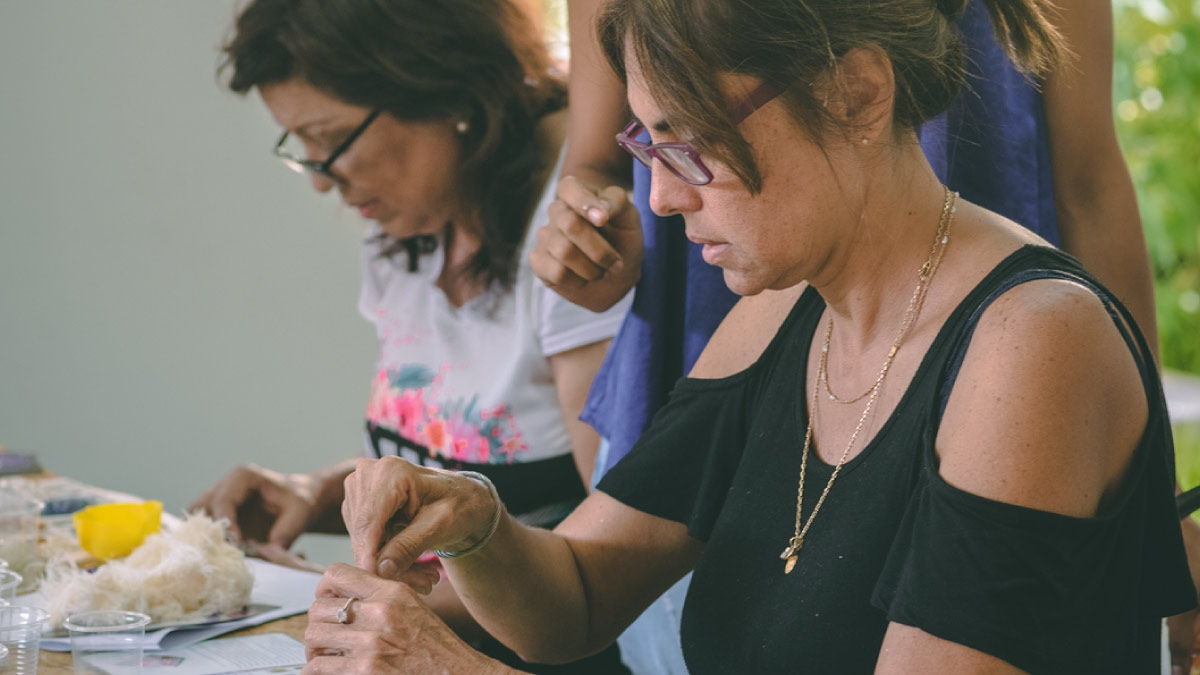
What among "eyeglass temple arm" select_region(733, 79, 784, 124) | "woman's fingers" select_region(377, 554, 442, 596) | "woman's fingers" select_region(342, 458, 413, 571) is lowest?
"woman's fingers" select_region(377, 554, 442, 596)

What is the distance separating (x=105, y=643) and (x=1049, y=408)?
1124 mm

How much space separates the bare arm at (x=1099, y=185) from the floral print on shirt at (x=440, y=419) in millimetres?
1019

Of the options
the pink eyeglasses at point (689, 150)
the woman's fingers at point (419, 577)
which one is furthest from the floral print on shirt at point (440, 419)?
the pink eyeglasses at point (689, 150)

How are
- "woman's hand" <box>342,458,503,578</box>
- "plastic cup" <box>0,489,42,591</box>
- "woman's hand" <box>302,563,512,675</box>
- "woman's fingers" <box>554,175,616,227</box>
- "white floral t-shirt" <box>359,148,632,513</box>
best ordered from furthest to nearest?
1. "white floral t-shirt" <box>359,148,632,513</box>
2. "plastic cup" <box>0,489,42,591</box>
3. "woman's fingers" <box>554,175,616,227</box>
4. "woman's hand" <box>342,458,503,578</box>
5. "woman's hand" <box>302,563,512,675</box>

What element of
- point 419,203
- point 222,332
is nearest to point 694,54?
point 419,203

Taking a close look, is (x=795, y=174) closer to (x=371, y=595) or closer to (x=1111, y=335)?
(x=1111, y=335)

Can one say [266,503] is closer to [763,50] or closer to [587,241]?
[587,241]

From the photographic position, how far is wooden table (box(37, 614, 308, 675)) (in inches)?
58.7

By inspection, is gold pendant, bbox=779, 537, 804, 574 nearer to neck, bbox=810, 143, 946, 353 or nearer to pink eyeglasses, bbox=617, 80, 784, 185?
neck, bbox=810, 143, 946, 353

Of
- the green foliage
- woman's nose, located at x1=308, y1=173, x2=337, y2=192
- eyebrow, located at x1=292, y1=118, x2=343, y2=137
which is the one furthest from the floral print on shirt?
the green foliage

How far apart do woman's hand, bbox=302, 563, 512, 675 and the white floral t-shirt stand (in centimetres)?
95

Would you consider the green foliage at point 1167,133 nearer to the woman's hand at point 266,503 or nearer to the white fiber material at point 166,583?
the woman's hand at point 266,503

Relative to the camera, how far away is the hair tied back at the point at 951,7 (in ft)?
4.30

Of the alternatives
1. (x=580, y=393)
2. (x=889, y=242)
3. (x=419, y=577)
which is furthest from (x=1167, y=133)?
(x=419, y=577)
